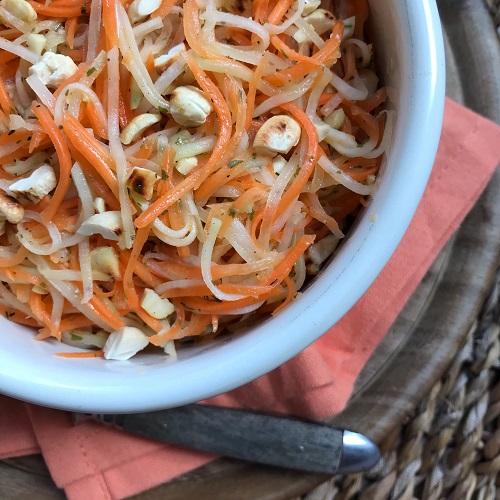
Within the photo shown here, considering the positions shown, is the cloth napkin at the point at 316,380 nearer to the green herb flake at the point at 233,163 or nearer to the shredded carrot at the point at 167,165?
the shredded carrot at the point at 167,165

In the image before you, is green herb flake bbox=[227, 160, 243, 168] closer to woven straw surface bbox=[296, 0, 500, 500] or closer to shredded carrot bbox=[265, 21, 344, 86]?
shredded carrot bbox=[265, 21, 344, 86]

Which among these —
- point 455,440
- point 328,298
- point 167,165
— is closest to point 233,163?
point 167,165

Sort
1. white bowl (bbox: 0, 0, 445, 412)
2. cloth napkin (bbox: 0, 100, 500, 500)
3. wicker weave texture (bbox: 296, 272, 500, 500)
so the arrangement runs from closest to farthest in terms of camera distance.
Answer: white bowl (bbox: 0, 0, 445, 412) → cloth napkin (bbox: 0, 100, 500, 500) → wicker weave texture (bbox: 296, 272, 500, 500)

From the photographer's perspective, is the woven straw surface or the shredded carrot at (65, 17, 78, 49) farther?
the woven straw surface

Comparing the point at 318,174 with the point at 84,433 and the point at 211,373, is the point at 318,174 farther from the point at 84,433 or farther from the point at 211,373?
the point at 84,433

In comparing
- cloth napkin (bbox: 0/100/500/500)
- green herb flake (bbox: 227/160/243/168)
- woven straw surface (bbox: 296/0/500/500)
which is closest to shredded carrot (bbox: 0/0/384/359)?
green herb flake (bbox: 227/160/243/168)

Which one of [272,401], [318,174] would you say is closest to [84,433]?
[272,401]

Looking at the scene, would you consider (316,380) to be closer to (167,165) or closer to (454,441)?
(454,441)
